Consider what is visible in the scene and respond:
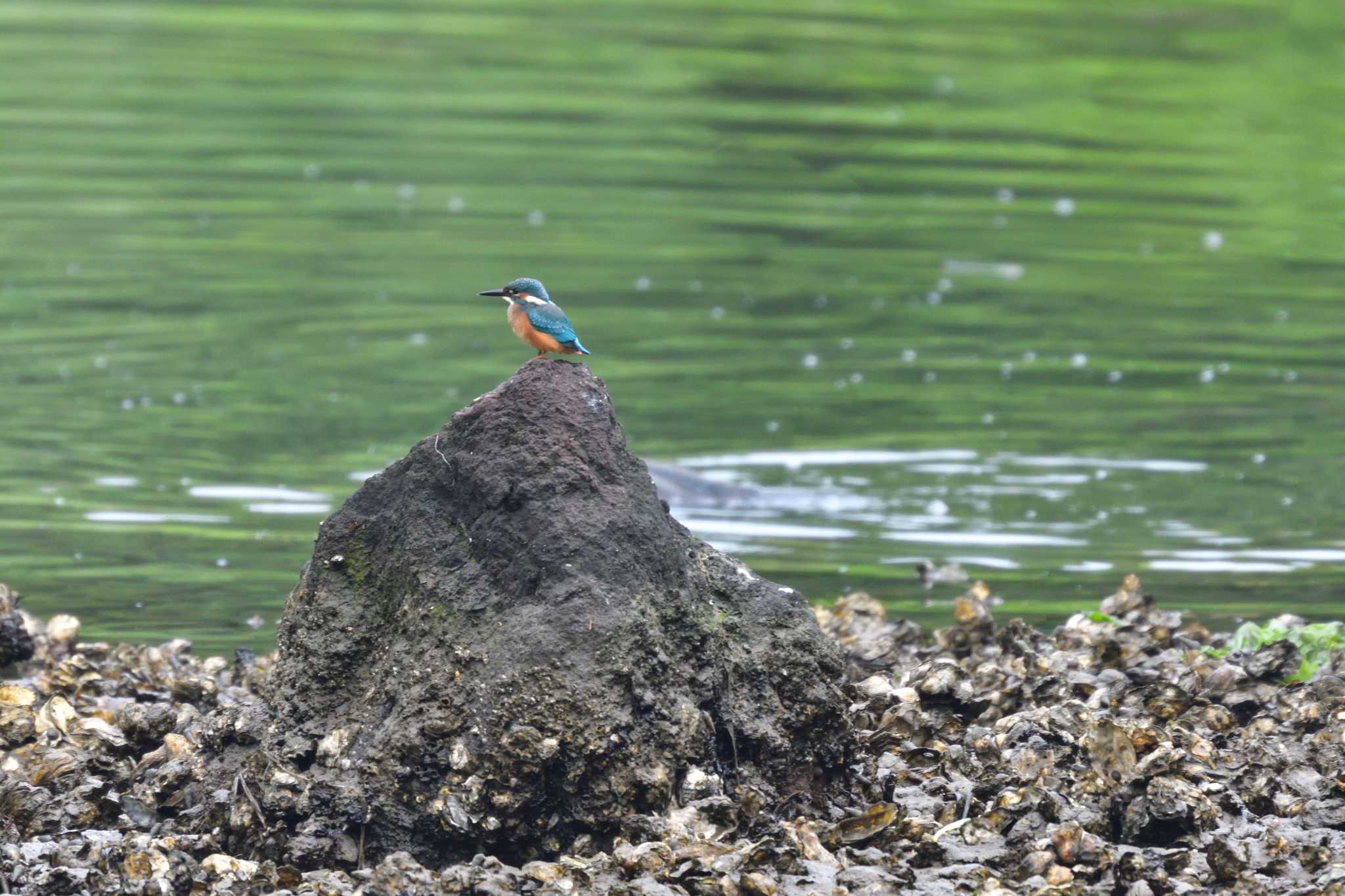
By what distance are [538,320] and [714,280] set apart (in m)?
14.1

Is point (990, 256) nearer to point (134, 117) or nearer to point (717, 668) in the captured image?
point (134, 117)

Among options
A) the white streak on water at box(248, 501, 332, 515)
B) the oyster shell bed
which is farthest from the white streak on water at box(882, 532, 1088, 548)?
the oyster shell bed

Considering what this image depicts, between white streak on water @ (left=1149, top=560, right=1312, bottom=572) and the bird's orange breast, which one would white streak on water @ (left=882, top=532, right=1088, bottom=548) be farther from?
the bird's orange breast

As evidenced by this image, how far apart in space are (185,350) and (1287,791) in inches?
471

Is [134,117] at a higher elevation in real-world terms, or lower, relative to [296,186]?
higher

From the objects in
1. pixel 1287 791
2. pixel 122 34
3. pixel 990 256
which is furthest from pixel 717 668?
pixel 122 34

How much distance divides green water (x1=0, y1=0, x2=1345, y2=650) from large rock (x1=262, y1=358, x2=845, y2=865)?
3691 mm

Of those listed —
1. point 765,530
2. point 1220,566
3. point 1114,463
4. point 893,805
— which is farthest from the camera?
point 1114,463

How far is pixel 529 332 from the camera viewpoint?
245 inches

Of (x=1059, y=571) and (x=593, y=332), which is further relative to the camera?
(x=593, y=332)

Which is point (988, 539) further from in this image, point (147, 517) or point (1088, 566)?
point (147, 517)

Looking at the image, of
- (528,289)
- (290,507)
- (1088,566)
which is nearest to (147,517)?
(290,507)

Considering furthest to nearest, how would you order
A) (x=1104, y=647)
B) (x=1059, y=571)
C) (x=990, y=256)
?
(x=990, y=256) < (x=1059, y=571) < (x=1104, y=647)

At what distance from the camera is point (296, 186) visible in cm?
2430
